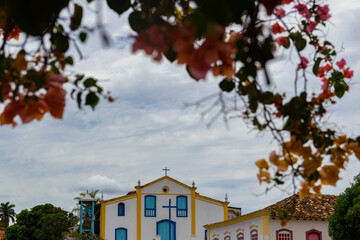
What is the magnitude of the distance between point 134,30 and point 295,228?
17.4m

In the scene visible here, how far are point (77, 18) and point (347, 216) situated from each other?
11616mm

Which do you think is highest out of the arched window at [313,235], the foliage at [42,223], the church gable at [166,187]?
the church gable at [166,187]

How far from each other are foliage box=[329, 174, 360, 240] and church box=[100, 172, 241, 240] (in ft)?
55.8

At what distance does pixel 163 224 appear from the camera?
29703 mm

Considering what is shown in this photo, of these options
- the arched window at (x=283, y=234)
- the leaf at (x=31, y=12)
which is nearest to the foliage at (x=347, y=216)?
the arched window at (x=283, y=234)

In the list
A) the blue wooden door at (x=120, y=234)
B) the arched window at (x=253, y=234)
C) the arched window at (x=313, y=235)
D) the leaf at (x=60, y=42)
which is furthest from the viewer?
the blue wooden door at (x=120, y=234)

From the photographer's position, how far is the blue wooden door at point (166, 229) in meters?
29.6

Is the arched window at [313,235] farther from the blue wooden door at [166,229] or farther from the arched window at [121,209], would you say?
the arched window at [121,209]

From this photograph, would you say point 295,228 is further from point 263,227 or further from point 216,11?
point 216,11

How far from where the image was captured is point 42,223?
36000 millimetres

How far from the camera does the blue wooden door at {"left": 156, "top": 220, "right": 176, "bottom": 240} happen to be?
29594mm

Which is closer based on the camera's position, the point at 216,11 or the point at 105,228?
the point at 216,11

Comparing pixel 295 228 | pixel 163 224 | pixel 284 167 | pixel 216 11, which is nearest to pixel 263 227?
pixel 295 228

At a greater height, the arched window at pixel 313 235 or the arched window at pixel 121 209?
the arched window at pixel 121 209
